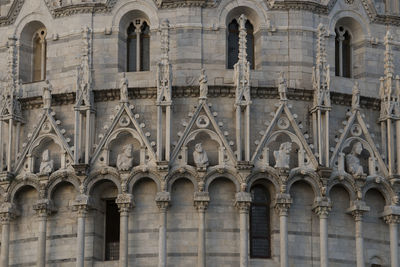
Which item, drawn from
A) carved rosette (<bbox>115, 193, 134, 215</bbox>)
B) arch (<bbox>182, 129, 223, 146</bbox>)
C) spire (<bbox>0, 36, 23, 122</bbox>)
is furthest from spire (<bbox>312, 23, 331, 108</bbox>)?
spire (<bbox>0, 36, 23, 122</bbox>)

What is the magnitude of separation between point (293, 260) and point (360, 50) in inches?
221

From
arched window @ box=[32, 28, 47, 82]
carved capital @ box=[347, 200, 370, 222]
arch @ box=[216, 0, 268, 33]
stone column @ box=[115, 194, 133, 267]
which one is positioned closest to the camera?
stone column @ box=[115, 194, 133, 267]

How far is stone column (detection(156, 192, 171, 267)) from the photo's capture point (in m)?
31.4

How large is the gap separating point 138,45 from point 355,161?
569 centimetres

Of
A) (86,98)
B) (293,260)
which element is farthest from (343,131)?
(86,98)

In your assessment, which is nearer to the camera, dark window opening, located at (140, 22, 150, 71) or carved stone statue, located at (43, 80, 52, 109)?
carved stone statue, located at (43, 80, 52, 109)

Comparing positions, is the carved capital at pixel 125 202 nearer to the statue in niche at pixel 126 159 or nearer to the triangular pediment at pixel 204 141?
the statue in niche at pixel 126 159

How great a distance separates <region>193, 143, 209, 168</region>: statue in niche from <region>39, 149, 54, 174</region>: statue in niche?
3270 millimetres

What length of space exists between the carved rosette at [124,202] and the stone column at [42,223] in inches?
66.4

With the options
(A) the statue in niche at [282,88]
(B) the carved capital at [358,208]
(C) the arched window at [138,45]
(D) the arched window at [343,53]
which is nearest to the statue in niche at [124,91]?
(C) the arched window at [138,45]

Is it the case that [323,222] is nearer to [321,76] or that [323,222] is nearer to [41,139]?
[321,76]

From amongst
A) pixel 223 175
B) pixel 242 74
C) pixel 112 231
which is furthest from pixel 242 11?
pixel 112 231

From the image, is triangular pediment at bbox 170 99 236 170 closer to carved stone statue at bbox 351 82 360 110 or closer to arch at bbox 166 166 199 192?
arch at bbox 166 166 199 192

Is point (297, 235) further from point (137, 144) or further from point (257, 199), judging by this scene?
point (137, 144)
